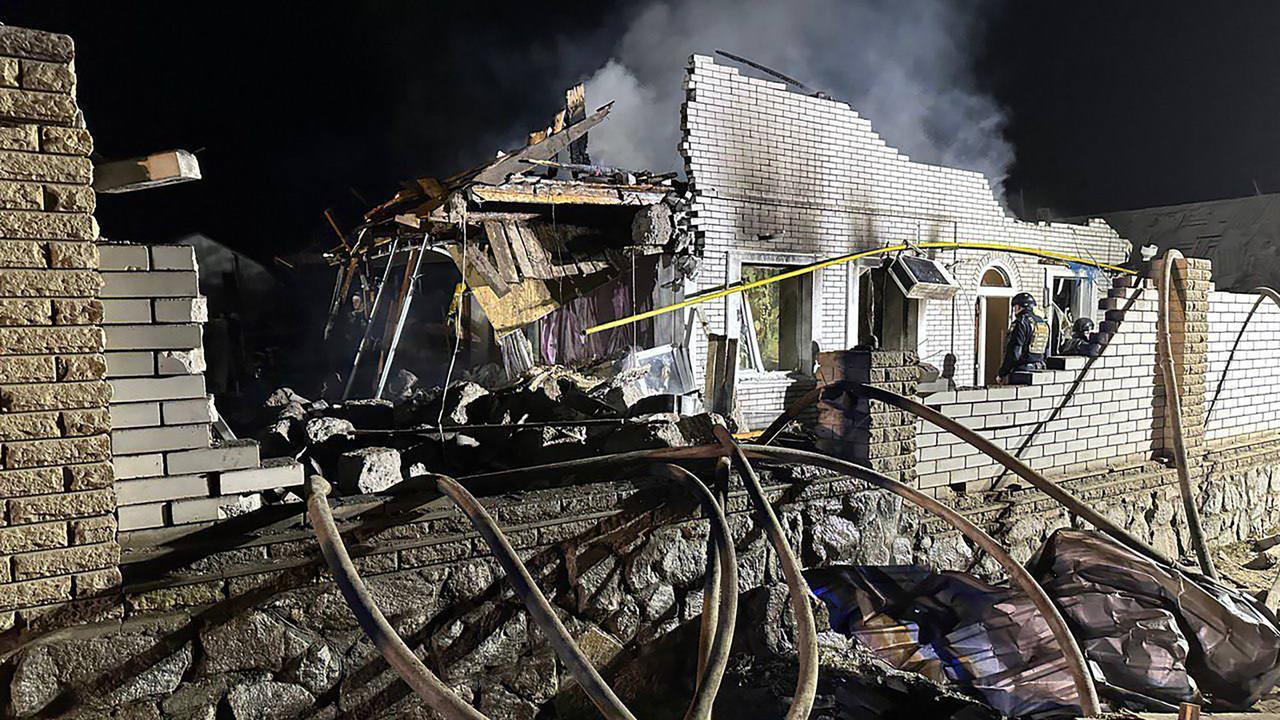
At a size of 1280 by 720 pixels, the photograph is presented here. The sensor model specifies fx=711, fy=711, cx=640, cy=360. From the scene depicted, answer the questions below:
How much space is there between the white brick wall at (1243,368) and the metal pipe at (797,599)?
631 cm

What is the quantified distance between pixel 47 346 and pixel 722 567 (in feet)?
9.48

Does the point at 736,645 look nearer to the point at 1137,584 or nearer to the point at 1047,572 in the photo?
the point at 1047,572

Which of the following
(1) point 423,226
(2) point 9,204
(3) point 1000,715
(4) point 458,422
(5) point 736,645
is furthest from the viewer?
(1) point 423,226

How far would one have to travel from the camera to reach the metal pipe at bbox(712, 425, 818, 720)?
8.93 ft

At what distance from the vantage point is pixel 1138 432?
272 inches

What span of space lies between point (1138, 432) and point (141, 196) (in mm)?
22008

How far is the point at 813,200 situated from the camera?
412 inches

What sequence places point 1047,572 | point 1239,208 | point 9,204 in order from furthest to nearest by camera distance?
point 1239,208, point 1047,572, point 9,204

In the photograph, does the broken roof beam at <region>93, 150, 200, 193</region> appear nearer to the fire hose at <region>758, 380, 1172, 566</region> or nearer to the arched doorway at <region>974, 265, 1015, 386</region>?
the fire hose at <region>758, 380, 1172, 566</region>

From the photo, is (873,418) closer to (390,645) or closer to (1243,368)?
(390,645)

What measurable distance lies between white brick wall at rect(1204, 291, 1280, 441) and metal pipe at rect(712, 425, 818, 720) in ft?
20.7

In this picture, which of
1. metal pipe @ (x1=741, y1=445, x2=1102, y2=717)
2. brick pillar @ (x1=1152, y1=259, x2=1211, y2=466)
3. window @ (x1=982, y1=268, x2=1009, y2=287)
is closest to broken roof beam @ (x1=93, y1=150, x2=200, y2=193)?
metal pipe @ (x1=741, y1=445, x2=1102, y2=717)

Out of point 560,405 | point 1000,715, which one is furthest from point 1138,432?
point 560,405

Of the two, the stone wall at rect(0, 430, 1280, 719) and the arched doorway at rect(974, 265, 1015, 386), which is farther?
the arched doorway at rect(974, 265, 1015, 386)
